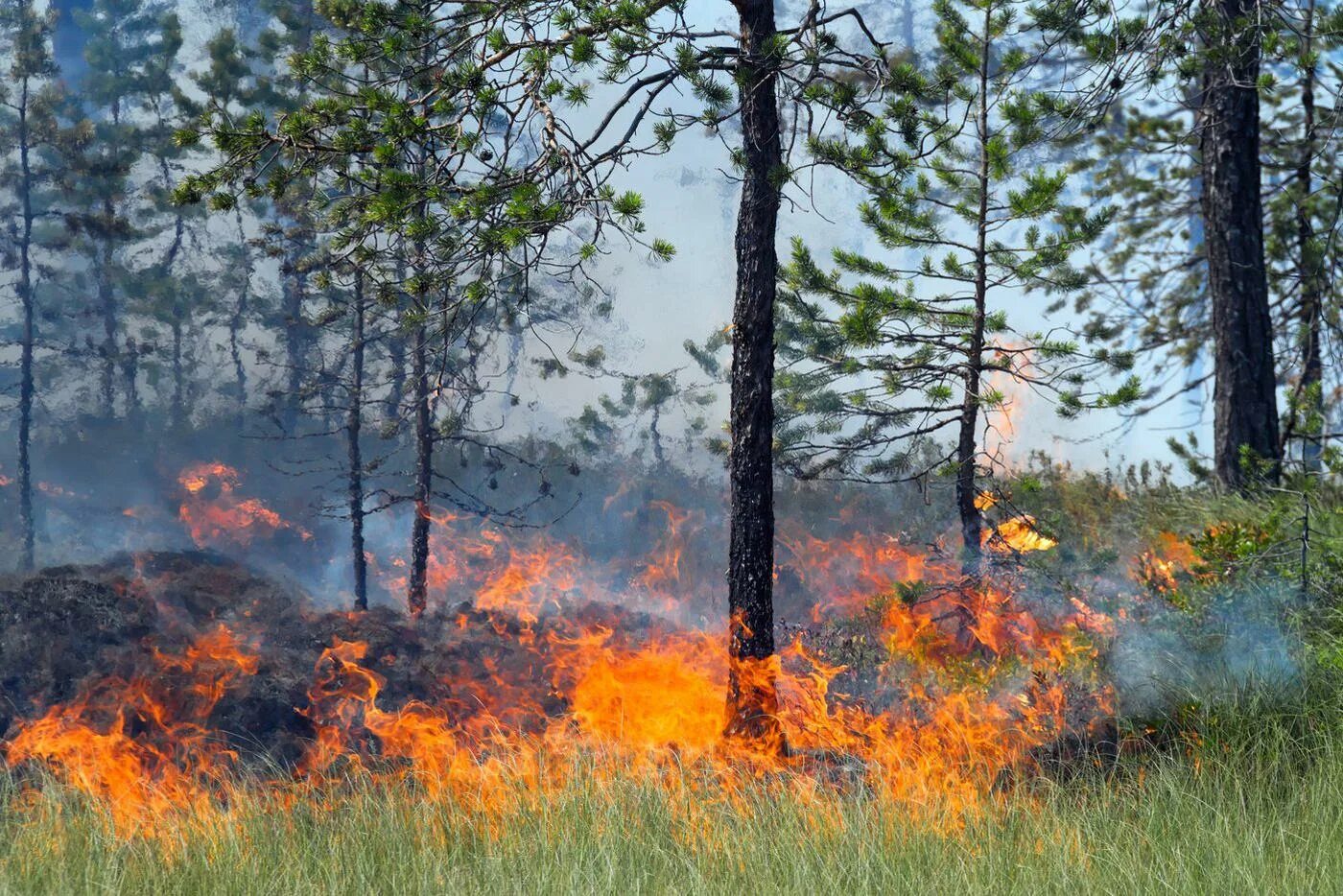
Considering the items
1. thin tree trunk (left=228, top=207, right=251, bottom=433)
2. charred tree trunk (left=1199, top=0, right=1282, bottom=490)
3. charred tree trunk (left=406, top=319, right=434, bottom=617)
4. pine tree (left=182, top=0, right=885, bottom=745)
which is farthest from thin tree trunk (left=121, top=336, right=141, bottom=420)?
charred tree trunk (left=1199, top=0, right=1282, bottom=490)

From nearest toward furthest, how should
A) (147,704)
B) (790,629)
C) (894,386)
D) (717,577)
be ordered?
(147,704)
(894,386)
(790,629)
(717,577)

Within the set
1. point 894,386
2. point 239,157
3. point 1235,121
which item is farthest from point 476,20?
point 1235,121

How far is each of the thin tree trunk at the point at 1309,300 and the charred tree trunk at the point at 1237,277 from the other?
1.42 ft

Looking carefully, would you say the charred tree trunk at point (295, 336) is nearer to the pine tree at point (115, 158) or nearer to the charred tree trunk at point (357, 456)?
the pine tree at point (115, 158)

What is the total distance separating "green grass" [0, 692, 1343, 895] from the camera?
4.73m

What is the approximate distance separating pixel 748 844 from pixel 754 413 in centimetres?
323

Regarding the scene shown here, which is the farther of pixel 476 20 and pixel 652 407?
pixel 652 407

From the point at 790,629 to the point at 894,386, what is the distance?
2856 mm

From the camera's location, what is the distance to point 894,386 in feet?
32.8

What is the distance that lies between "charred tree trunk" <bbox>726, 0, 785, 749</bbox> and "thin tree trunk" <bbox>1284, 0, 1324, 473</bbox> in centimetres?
537

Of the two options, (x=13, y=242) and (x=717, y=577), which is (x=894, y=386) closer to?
(x=717, y=577)

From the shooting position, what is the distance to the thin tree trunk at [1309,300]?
10.5 metres

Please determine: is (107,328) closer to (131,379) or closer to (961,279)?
(131,379)

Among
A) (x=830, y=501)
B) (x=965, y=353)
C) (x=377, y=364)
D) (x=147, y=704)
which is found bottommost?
(x=147, y=704)
